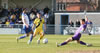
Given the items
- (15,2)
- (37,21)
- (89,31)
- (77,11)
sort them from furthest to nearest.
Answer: (15,2) < (77,11) < (89,31) < (37,21)

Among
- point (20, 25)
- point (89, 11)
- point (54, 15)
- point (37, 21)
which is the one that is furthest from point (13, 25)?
point (37, 21)

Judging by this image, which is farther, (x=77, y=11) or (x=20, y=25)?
(x=77, y=11)

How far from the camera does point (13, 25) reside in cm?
3875

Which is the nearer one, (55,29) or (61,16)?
(55,29)

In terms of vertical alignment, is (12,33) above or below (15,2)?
below

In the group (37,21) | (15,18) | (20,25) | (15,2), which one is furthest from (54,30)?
(37,21)

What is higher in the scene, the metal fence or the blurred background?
the blurred background

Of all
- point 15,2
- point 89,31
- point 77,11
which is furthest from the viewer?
point 15,2

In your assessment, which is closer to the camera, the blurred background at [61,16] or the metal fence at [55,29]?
the metal fence at [55,29]

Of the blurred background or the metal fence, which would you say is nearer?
the metal fence

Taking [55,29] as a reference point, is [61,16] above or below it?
above

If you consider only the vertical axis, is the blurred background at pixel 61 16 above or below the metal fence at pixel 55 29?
above

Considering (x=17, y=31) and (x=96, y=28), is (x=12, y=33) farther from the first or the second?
(x=96, y=28)

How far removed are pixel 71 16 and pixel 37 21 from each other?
72.6 feet
